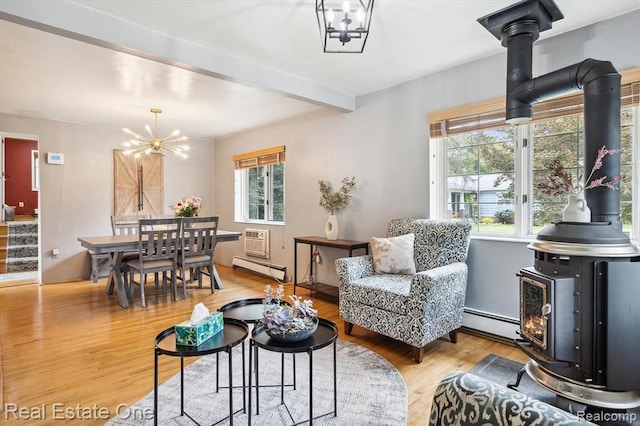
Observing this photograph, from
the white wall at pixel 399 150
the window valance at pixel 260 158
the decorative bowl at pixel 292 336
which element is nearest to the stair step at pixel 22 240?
the window valance at pixel 260 158

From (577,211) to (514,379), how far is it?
3.75ft

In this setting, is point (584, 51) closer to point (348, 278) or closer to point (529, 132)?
point (529, 132)

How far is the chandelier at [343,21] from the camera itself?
1873mm

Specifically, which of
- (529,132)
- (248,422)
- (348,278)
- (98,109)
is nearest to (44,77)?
(98,109)

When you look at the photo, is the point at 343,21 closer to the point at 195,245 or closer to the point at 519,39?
the point at 519,39

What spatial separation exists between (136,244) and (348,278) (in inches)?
100

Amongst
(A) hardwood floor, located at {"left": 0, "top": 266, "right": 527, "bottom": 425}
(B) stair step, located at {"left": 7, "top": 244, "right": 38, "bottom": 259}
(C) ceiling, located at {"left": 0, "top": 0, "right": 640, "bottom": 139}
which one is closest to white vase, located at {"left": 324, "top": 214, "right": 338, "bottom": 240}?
(A) hardwood floor, located at {"left": 0, "top": 266, "right": 527, "bottom": 425}

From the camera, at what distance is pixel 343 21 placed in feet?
6.47

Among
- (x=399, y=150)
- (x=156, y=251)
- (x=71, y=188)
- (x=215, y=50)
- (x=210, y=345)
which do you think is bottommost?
(x=210, y=345)

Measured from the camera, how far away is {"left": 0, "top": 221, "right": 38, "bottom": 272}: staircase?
596 cm

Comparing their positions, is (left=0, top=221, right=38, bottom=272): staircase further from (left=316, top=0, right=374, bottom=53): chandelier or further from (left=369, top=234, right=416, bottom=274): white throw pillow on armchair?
(left=316, top=0, right=374, bottom=53): chandelier

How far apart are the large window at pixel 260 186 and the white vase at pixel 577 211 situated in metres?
3.82

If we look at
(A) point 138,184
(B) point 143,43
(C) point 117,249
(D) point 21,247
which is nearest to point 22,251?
(D) point 21,247

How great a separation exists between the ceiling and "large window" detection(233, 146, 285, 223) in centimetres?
109
